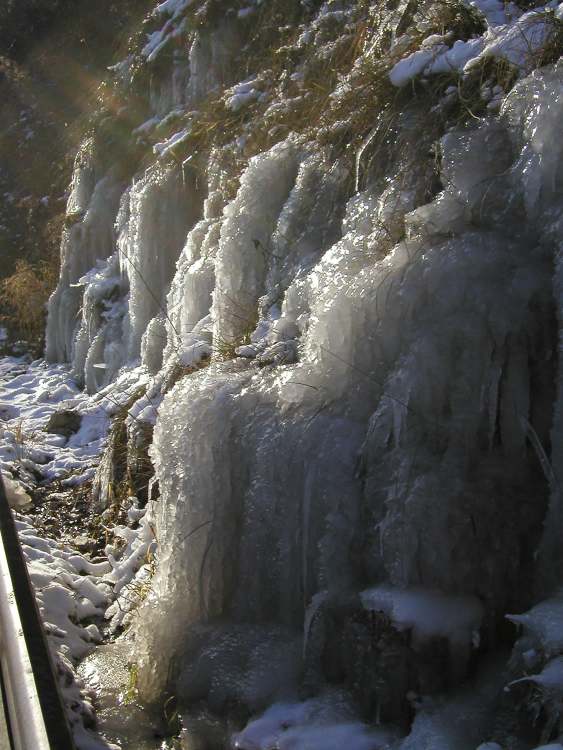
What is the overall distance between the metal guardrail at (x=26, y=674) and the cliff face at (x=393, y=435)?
Answer: 1022 mm

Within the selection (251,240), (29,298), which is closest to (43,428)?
(251,240)

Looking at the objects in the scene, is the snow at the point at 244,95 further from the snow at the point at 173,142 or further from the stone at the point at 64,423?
the stone at the point at 64,423

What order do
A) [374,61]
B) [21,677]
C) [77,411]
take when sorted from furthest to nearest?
[77,411]
[374,61]
[21,677]

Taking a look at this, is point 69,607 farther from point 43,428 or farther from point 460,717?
point 43,428

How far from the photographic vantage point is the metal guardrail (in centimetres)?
268

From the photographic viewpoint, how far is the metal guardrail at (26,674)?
2.68m

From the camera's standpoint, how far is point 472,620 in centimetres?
356

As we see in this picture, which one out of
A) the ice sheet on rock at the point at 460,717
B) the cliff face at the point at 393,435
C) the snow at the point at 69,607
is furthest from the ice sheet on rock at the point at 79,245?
the ice sheet on rock at the point at 460,717

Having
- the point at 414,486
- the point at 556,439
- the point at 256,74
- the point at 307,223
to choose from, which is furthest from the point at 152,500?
the point at 256,74

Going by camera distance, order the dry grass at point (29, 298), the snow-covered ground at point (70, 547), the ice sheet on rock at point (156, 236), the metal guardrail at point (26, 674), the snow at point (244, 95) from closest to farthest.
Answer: the metal guardrail at point (26, 674), the snow-covered ground at point (70, 547), the snow at point (244, 95), the ice sheet on rock at point (156, 236), the dry grass at point (29, 298)

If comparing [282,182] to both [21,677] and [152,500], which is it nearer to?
[152,500]

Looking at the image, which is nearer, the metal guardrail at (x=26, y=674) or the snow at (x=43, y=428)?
the metal guardrail at (x=26, y=674)

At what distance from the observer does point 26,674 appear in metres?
2.97

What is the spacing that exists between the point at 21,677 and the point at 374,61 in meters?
4.78
